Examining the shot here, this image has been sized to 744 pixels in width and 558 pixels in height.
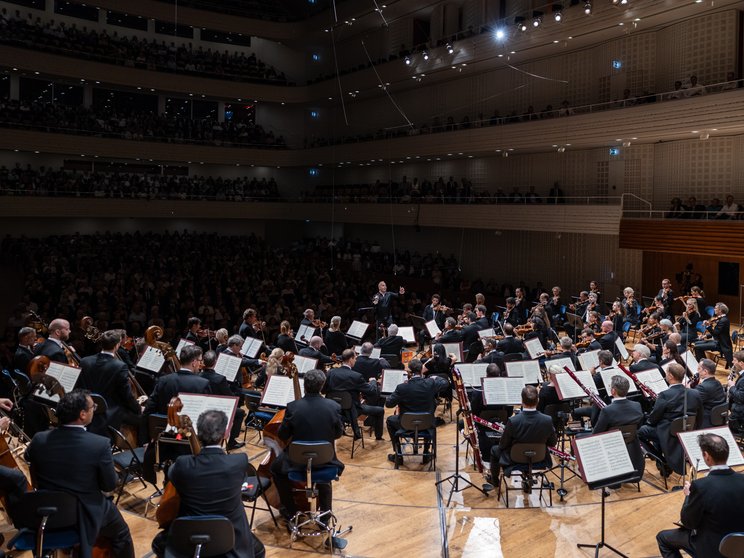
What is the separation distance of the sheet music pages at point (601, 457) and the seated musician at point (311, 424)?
2.33 metres

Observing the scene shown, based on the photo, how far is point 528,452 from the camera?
7.04 m

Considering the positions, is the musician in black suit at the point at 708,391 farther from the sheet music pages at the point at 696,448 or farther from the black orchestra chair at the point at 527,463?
the black orchestra chair at the point at 527,463

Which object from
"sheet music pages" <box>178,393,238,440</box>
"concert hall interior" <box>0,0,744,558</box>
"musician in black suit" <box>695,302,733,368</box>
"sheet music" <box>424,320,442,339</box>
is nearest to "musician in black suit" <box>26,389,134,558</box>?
"concert hall interior" <box>0,0,744,558</box>

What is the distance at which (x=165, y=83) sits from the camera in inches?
1161

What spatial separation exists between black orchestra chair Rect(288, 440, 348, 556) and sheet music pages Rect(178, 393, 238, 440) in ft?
2.31

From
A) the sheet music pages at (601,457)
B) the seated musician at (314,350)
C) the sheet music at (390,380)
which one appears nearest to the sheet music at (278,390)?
the sheet music at (390,380)

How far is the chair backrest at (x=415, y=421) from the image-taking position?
8.25 m

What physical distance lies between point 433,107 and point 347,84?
4412mm

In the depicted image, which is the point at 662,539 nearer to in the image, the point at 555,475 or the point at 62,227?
the point at 555,475

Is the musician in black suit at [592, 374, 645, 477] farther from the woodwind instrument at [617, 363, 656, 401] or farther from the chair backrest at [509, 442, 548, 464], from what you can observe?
the woodwind instrument at [617, 363, 656, 401]

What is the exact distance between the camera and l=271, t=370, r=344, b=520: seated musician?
6457 mm

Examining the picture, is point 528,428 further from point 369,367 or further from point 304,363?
point 304,363

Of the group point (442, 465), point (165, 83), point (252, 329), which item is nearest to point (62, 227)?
point (165, 83)

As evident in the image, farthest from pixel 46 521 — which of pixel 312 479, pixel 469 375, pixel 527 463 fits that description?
pixel 469 375
